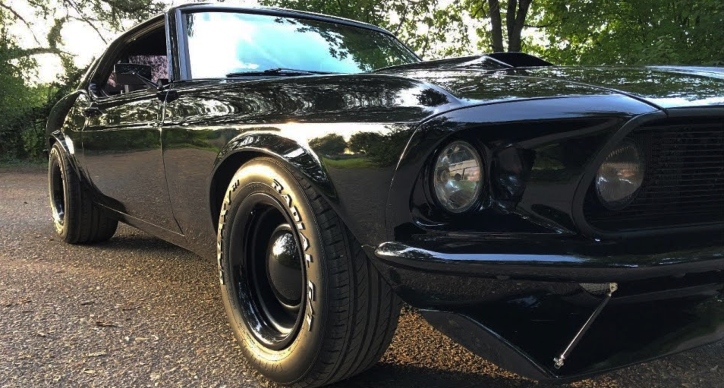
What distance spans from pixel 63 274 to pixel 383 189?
2668 millimetres

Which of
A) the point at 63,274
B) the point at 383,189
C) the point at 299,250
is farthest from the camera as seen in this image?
the point at 63,274

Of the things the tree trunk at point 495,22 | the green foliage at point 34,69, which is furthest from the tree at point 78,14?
the tree trunk at point 495,22

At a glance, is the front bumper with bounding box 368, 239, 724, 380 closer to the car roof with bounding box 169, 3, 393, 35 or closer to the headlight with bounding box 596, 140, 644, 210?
the headlight with bounding box 596, 140, 644, 210

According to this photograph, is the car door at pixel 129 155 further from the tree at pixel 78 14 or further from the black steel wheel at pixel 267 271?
the tree at pixel 78 14

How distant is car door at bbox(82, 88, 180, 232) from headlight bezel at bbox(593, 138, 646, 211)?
197 cm

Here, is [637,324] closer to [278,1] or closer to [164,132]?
[164,132]

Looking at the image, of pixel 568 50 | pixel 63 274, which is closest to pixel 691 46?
pixel 568 50

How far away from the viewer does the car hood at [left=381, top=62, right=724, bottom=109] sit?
1.55 m

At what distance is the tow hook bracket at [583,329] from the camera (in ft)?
4.80

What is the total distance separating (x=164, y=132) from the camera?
8.84 ft

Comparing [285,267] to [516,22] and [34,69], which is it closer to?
[516,22]

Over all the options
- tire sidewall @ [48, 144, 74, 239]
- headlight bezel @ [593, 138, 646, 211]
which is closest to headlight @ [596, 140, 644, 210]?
headlight bezel @ [593, 138, 646, 211]

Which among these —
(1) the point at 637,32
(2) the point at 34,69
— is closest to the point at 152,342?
(1) the point at 637,32

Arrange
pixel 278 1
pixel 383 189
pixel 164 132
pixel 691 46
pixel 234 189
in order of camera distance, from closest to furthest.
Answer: pixel 383 189 → pixel 234 189 → pixel 164 132 → pixel 691 46 → pixel 278 1
